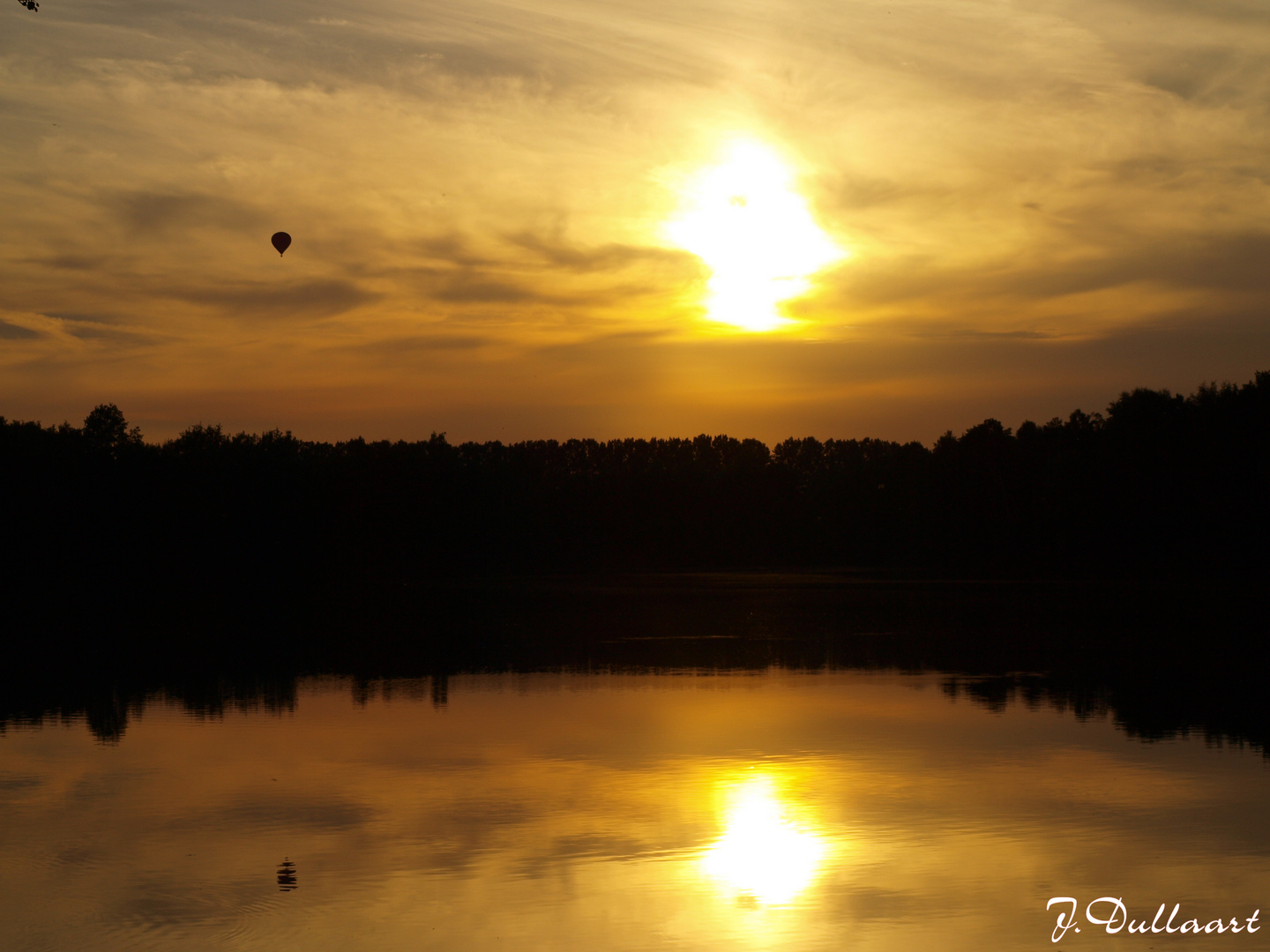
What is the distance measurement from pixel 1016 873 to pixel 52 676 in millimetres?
22271

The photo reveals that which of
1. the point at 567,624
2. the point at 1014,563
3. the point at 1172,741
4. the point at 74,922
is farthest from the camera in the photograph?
the point at 1014,563

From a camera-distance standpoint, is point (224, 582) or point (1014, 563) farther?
point (1014, 563)

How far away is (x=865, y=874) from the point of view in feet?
36.7

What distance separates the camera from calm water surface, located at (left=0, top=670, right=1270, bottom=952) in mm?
10000

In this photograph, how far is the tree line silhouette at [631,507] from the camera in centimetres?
8444

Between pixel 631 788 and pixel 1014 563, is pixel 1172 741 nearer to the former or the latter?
pixel 631 788

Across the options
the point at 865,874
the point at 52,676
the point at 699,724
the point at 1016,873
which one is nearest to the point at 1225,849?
the point at 1016,873

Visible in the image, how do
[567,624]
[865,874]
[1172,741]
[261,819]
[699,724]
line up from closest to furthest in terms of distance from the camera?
[865,874]
[261,819]
[1172,741]
[699,724]
[567,624]
